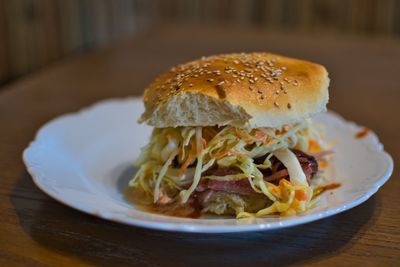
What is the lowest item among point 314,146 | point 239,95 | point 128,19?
point 128,19

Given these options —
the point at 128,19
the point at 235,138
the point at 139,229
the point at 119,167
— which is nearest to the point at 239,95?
the point at 235,138

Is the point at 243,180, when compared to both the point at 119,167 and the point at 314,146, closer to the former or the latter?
the point at 314,146

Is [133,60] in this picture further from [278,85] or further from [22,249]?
[22,249]

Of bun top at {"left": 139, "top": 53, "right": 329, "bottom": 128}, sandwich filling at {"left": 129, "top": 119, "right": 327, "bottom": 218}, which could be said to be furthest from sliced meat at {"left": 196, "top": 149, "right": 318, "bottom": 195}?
bun top at {"left": 139, "top": 53, "right": 329, "bottom": 128}

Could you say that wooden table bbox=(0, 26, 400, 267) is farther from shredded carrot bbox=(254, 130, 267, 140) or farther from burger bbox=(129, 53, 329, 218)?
shredded carrot bbox=(254, 130, 267, 140)

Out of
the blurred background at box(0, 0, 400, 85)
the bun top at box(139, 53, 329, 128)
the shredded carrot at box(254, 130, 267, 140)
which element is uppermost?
the bun top at box(139, 53, 329, 128)

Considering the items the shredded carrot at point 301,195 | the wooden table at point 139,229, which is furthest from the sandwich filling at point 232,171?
the wooden table at point 139,229

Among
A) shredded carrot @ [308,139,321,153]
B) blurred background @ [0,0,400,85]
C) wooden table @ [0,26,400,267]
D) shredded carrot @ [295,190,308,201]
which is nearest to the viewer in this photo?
wooden table @ [0,26,400,267]
